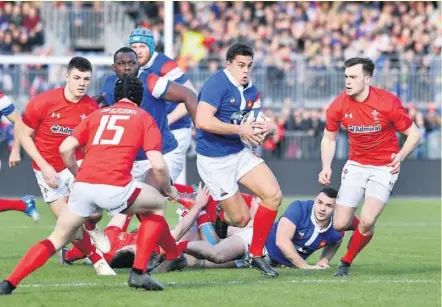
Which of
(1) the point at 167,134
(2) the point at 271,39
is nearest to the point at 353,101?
(1) the point at 167,134

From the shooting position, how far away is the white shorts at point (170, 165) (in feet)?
36.9

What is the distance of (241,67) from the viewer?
10461 mm

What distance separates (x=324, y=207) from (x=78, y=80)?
8.89 feet

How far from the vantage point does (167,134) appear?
463 inches

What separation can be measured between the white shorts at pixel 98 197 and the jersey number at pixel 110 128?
1.11 feet

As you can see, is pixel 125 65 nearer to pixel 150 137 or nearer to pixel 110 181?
pixel 150 137

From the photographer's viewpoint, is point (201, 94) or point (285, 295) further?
point (201, 94)

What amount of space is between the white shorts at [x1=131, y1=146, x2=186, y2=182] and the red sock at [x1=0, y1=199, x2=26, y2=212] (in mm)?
1818

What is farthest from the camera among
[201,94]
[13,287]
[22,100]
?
[22,100]

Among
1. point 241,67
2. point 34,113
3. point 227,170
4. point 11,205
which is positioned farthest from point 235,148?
point 11,205

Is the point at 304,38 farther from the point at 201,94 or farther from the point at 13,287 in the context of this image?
the point at 13,287

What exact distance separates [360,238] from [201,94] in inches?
81.0

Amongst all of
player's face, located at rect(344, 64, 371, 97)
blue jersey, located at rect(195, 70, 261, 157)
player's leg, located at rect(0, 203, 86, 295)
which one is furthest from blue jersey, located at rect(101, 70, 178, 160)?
player's leg, located at rect(0, 203, 86, 295)

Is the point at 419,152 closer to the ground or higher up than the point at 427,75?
closer to the ground
